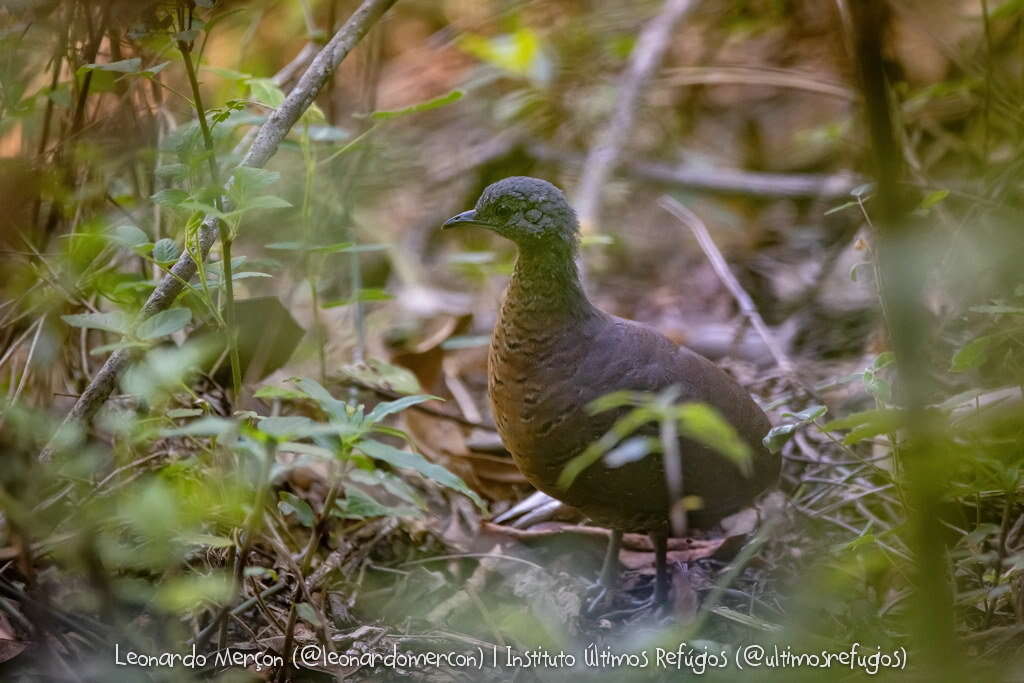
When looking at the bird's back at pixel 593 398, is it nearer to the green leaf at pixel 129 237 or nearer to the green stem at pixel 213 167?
the green stem at pixel 213 167

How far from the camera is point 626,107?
534 cm

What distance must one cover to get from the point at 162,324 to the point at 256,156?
2.03 feet

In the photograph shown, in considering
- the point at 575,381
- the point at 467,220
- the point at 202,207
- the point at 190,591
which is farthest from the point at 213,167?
the point at 575,381

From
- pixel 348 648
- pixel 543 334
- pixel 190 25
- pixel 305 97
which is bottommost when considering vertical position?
pixel 348 648

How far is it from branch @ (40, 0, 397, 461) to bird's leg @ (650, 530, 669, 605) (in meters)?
1.85

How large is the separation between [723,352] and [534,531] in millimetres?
1702

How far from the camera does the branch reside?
8.84 feet

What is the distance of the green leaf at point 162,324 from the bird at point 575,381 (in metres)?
1.15

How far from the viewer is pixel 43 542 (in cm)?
262

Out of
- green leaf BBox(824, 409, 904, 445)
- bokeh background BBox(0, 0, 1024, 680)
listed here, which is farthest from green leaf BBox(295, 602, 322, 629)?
green leaf BBox(824, 409, 904, 445)

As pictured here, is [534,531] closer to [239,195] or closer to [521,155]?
[239,195]

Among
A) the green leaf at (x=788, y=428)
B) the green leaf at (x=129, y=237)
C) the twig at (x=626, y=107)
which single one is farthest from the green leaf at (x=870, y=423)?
the twig at (x=626, y=107)

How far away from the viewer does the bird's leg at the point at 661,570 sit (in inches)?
141

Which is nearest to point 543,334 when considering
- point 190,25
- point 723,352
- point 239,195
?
point 239,195
